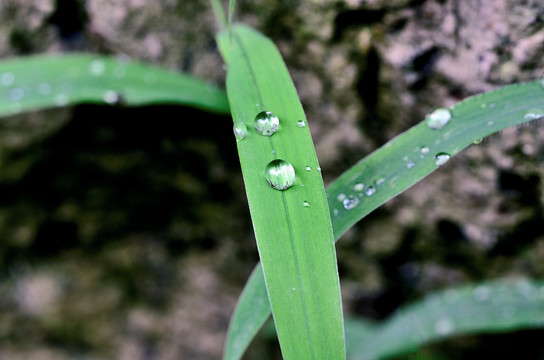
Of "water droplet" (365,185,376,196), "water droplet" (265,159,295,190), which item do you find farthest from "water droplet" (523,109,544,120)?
"water droplet" (265,159,295,190)

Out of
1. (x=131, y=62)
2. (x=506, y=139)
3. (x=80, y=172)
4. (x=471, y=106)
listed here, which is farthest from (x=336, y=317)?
(x=80, y=172)

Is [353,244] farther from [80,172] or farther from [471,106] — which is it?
[80,172]

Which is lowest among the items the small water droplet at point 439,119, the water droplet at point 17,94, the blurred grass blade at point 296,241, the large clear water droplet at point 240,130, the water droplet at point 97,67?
the blurred grass blade at point 296,241

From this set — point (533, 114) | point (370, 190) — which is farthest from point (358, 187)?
point (533, 114)

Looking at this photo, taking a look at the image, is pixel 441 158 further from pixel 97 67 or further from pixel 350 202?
pixel 97 67

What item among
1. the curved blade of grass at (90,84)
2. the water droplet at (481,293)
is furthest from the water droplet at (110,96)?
the water droplet at (481,293)

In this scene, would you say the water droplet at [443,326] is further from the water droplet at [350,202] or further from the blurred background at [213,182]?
the water droplet at [350,202]
